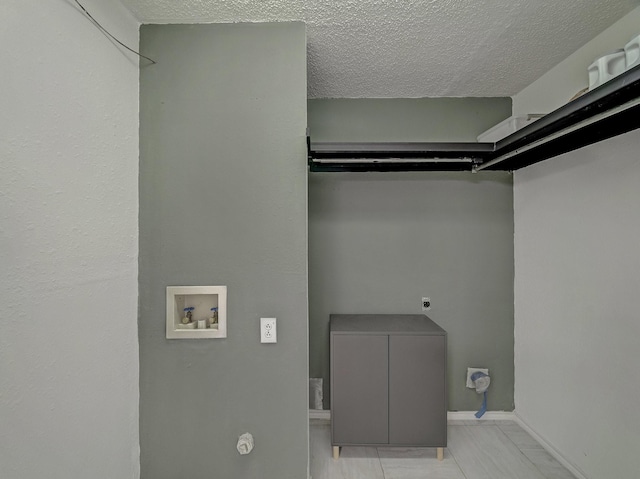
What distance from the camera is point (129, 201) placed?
1518 millimetres

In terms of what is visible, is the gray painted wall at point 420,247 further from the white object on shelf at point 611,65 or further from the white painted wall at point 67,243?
the white painted wall at point 67,243

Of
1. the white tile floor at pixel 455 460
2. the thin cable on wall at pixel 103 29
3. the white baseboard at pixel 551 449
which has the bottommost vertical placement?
the white tile floor at pixel 455 460

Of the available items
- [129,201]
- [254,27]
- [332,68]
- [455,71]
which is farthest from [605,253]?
[129,201]

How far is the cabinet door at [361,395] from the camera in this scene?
203 centimetres

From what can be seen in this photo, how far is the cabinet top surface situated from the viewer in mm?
2080

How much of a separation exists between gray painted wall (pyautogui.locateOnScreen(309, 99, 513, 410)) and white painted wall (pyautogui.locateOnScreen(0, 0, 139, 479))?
139 cm

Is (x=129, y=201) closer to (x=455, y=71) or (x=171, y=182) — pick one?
(x=171, y=182)

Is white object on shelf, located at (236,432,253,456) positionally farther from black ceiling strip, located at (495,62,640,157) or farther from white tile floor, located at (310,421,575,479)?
black ceiling strip, located at (495,62,640,157)

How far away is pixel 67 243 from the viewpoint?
1.16m

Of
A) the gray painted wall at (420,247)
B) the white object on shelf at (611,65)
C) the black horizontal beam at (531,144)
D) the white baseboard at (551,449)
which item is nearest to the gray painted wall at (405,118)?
the gray painted wall at (420,247)

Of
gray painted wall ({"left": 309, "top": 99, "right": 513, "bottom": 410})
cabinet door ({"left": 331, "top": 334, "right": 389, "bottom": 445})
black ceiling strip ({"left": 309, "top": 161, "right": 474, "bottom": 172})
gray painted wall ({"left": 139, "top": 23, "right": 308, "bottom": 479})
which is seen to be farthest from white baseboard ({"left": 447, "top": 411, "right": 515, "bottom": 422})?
black ceiling strip ({"left": 309, "top": 161, "right": 474, "bottom": 172})

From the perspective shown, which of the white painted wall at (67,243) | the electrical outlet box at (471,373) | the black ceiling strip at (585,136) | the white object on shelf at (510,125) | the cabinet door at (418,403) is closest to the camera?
the white painted wall at (67,243)

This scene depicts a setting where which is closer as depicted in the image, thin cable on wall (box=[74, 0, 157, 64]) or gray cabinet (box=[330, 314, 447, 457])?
thin cable on wall (box=[74, 0, 157, 64])

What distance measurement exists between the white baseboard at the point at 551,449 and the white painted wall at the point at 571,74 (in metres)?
2.26
